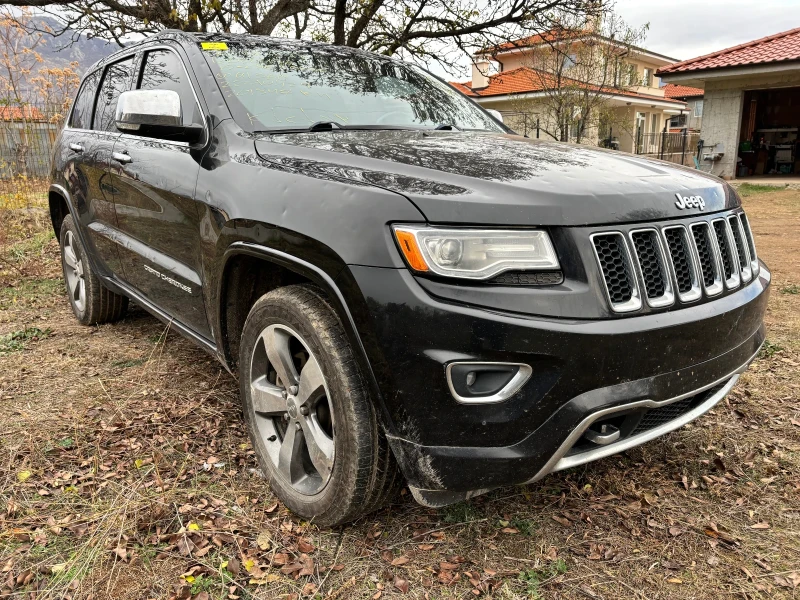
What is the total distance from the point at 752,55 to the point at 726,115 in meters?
1.48

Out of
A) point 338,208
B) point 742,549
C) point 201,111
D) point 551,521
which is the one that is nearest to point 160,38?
point 201,111

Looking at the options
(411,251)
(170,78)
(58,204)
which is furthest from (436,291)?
(58,204)

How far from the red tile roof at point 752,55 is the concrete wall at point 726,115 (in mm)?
570

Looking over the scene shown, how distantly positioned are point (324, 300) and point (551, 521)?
120cm

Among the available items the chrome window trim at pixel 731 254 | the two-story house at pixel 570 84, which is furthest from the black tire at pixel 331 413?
the two-story house at pixel 570 84

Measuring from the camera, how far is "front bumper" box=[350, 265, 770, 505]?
1652 millimetres

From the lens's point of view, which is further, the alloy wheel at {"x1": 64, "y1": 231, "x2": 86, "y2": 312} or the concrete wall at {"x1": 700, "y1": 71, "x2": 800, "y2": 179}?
the concrete wall at {"x1": 700, "y1": 71, "x2": 800, "y2": 179}

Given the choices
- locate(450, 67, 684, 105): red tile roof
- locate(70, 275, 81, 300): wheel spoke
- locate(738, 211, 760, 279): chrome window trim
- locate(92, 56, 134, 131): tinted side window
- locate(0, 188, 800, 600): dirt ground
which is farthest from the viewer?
locate(450, 67, 684, 105): red tile roof

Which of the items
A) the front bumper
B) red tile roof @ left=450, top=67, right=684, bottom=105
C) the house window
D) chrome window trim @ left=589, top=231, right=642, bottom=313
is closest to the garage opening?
red tile roof @ left=450, top=67, right=684, bottom=105

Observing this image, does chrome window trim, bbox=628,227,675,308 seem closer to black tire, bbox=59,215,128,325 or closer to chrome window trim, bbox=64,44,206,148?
chrome window trim, bbox=64,44,206,148

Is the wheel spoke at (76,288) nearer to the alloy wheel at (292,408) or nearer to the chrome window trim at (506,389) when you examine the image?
the alloy wheel at (292,408)

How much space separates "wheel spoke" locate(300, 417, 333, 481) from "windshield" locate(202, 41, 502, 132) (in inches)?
48.8

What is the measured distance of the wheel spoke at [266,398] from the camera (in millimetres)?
2279

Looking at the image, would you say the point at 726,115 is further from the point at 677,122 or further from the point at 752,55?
the point at 677,122
